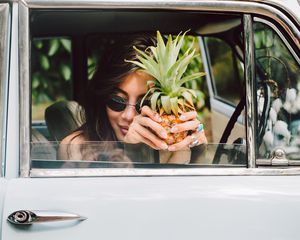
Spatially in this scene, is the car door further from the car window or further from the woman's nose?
the woman's nose

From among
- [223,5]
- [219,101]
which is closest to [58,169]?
[223,5]

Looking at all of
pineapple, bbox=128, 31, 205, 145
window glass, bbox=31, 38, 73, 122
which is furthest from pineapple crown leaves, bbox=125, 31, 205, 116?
window glass, bbox=31, 38, 73, 122

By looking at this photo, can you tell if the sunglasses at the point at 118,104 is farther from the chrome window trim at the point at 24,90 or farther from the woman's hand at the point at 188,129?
the chrome window trim at the point at 24,90

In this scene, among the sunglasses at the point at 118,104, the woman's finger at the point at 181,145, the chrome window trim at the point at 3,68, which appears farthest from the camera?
the sunglasses at the point at 118,104

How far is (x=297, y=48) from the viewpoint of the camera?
3027 millimetres

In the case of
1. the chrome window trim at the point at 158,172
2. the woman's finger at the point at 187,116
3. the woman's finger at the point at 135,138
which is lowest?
the chrome window trim at the point at 158,172

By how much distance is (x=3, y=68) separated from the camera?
2.97m

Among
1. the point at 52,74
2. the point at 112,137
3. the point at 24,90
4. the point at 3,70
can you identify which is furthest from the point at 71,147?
the point at 52,74

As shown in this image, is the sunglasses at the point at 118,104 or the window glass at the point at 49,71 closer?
the sunglasses at the point at 118,104

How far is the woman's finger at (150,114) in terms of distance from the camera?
3.09m

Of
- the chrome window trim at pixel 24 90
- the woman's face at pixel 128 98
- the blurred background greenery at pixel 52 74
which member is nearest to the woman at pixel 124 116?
the woman's face at pixel 128 98

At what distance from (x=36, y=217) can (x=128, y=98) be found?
2.23 feet

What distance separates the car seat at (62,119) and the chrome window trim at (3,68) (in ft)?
0.88

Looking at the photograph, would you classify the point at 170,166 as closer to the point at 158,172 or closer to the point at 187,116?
the point at 158,172
